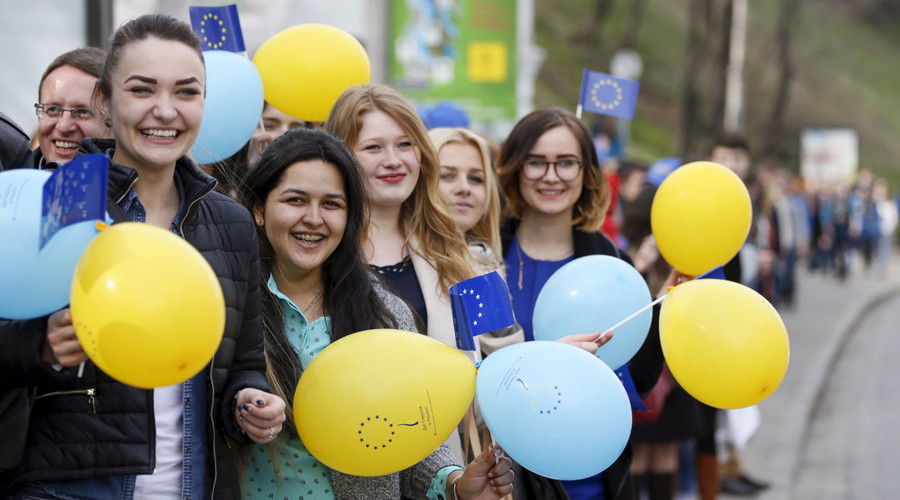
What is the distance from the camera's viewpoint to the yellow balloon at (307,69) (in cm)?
375

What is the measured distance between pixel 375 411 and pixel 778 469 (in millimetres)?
5312

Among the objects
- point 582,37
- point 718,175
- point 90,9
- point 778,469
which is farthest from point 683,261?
point 582,37

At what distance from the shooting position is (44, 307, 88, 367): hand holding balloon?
2.07 meters

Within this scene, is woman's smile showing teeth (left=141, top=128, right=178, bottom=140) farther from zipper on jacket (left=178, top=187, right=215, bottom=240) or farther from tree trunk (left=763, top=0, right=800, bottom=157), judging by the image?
tree trunk (left=763, top=0, right=800, bottom=157)

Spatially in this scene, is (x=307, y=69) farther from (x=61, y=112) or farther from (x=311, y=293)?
(x=311, y=293)

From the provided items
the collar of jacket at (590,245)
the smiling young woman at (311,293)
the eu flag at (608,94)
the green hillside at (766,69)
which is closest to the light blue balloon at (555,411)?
the smiling young woman at (311,293)

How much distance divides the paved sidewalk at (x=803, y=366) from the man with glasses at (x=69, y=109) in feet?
16.0

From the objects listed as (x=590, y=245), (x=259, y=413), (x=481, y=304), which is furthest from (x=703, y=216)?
(x=259, y=413)

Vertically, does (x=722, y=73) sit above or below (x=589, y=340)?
above

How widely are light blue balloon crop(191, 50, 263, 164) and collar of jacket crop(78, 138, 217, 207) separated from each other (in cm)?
64

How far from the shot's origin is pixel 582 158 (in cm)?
386

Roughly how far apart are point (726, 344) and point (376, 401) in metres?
0.96

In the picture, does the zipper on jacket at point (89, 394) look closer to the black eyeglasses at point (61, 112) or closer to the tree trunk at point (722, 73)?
the black eyeglasses at point (61, 112)

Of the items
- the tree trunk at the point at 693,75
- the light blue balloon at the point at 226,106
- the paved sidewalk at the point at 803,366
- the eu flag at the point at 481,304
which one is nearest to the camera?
the eu flag at the point at 481,304
